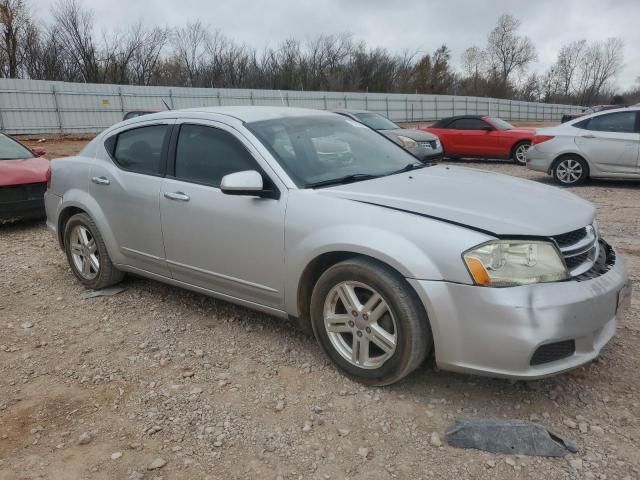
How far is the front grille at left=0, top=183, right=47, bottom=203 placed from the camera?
22.4 ft

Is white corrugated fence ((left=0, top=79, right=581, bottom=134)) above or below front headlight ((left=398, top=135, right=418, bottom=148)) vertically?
above

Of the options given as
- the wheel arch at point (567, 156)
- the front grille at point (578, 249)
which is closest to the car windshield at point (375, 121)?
the wheel arch at point (567, 156)

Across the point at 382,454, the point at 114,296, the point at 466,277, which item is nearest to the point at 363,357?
the point at 382,454

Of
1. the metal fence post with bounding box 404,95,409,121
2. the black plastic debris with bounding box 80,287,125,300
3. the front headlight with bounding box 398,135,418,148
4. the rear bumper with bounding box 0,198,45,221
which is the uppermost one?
the metal fence post with bounding box 404,95,409,121

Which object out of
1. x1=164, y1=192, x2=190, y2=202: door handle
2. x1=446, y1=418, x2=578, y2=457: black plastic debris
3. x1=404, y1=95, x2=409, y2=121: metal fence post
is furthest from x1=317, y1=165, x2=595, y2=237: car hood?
x1=404, y1=95, x2=409, y2=121: metal fence post

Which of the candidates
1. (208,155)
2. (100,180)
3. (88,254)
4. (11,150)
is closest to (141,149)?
(100,180)

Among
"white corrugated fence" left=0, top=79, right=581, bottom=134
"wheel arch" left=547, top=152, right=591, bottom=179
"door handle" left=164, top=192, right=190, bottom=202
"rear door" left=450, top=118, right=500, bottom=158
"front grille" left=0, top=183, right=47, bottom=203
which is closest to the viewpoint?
"door handle" left=164, top=192, right=190, bottom=202

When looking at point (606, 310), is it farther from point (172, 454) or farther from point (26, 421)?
point (26, 421)

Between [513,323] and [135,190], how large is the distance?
2.92 metres

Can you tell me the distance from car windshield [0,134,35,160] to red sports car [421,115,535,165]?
1041 centimetres

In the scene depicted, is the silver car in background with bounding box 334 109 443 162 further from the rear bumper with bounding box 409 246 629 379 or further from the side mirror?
the rear bumper with bounding box 409 246 629 379

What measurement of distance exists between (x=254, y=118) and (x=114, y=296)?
2.11 m

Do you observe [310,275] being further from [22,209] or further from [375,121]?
[375,121]

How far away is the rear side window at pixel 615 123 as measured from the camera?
9.17 meters
